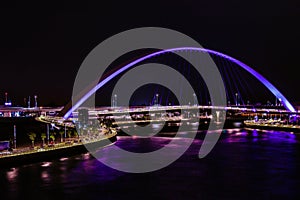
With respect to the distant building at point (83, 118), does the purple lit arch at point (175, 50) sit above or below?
above

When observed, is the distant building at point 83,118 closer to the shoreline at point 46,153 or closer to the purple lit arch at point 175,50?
the purple lit arch at point 175,50

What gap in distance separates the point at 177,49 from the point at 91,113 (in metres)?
10.6

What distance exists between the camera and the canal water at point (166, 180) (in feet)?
35.6

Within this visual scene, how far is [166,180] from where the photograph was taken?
12469 millimetres

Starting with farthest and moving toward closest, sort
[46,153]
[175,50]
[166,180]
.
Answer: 1. [175,50]
2. [46,153]
3. [166,180]

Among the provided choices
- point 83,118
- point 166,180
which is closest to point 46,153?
point 166,180

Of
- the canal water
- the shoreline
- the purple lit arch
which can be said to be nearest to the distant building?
the purple lit arch

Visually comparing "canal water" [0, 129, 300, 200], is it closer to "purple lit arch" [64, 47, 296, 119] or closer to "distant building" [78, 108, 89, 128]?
"distant building" [78, 108, 89, 128]

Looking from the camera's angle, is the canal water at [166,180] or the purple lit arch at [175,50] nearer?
the canal water at [166,180]

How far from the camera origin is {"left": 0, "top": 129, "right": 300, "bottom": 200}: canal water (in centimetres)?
1084

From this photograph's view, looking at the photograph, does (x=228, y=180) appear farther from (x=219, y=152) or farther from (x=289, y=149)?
(x=289, y=149)

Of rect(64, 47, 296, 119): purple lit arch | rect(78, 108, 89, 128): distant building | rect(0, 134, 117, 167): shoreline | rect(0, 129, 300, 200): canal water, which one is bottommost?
rect(0, 129, 300, 200): canal water

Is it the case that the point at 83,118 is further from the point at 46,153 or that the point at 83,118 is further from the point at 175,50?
the point at 46,153

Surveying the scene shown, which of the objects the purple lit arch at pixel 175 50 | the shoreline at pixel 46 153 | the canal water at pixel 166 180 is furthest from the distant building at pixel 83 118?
the canal water at pixel 166 180
